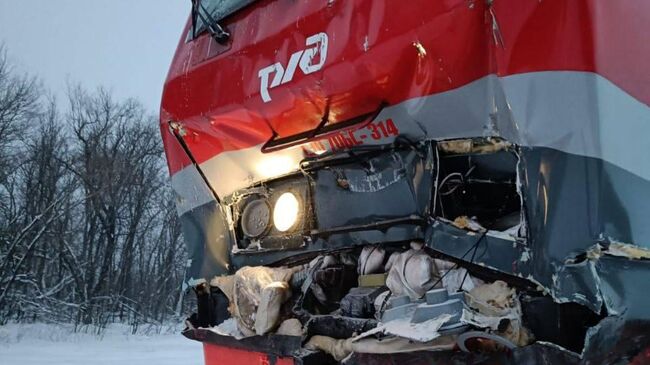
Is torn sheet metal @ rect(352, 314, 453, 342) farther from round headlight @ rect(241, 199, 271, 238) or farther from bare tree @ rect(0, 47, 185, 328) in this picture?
bare tree @ rect(0, 47, 185, 328)

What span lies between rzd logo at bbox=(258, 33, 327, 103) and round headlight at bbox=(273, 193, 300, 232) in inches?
20.9

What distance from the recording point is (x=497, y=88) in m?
2.00

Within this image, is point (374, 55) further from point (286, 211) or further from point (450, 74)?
point (286, 211)

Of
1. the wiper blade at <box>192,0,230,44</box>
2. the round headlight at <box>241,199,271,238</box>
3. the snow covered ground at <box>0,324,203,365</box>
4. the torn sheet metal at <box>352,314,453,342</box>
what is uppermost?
the wiper blade at <box>192,0,230,44</box>

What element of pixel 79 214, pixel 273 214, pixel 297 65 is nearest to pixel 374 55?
pixel 297 65

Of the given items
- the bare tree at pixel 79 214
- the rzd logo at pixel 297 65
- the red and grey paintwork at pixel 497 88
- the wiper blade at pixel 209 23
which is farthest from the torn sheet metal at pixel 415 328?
the bare tree at pixel 79 214

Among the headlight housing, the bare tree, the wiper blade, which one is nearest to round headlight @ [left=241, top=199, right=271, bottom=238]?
the headlight housing

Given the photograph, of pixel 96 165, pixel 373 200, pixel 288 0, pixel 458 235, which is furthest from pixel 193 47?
pixel 96 165

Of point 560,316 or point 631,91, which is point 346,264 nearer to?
point 560,316

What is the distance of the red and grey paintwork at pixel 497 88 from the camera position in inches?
70.5

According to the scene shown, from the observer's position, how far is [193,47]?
326cm

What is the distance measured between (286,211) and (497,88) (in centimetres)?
131

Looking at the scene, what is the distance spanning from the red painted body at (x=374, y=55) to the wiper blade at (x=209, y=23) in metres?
0.05

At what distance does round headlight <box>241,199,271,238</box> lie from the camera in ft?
10.2
